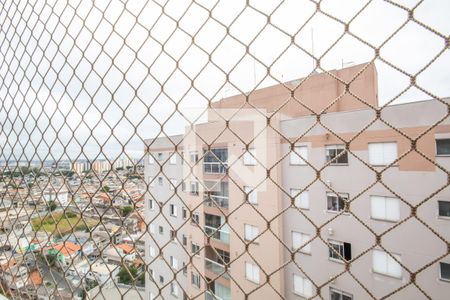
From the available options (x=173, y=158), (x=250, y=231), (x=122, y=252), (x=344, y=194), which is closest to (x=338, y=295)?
(x=250, y=231)

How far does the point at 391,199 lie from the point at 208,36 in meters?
3.80

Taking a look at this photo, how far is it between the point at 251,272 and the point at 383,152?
9.44 ft

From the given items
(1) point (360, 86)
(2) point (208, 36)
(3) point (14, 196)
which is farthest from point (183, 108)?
(1) point (360, 86)

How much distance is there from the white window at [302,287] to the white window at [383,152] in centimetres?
260

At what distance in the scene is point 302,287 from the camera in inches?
185

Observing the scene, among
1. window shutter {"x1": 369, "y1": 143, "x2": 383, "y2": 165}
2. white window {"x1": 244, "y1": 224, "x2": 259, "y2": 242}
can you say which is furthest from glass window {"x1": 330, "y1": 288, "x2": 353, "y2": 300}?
window shutter {"x1": 369, "y1": 143, "x2": 383, "y2": 165}

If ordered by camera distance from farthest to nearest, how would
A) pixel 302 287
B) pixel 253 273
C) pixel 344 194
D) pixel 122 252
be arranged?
pixel 302 287, pixel 253 273, pixel 344 194, pixel 122 252

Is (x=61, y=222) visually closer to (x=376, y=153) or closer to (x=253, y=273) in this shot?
(x=376, y=153)

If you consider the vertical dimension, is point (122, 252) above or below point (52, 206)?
below

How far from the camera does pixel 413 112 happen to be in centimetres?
292

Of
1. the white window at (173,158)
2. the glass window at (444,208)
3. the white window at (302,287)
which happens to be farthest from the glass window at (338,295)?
the white window at (173,158)

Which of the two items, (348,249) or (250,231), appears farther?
(250,231)

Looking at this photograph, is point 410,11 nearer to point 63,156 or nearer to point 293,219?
point 63,156

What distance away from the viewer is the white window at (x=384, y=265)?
12.4ft
